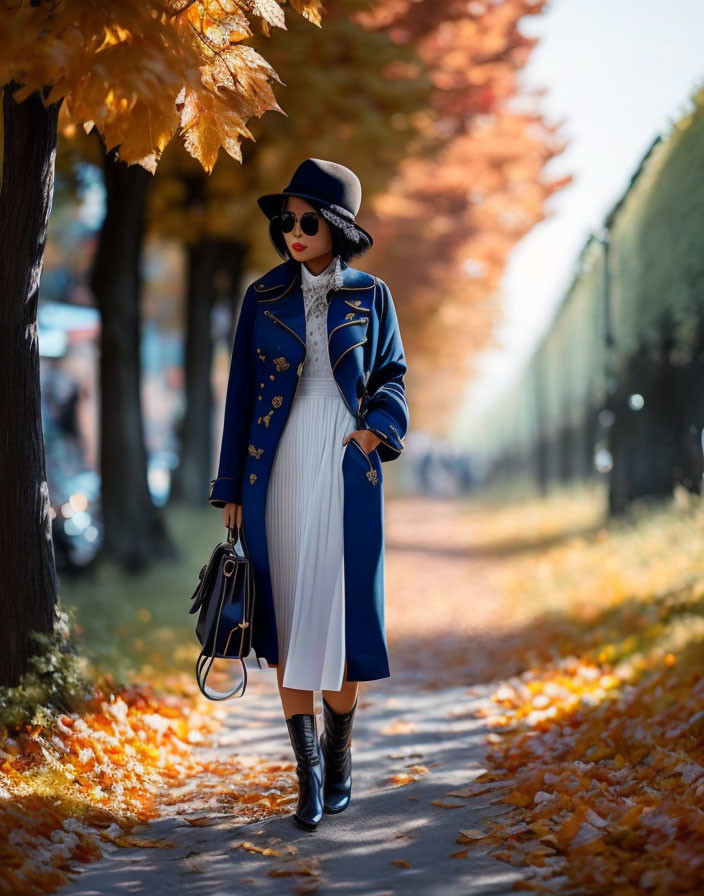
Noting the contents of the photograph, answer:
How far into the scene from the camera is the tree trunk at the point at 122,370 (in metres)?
10.0

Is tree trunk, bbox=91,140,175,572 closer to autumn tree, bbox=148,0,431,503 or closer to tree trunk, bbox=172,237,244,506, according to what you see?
autumn tree, bbox=148,0,431,503

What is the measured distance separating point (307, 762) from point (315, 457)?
1129 millimetres

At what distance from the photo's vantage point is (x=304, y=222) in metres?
4.14

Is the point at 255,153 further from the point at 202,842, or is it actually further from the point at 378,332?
the point at 202,842

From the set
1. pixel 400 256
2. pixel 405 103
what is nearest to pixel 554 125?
pixel 400 256

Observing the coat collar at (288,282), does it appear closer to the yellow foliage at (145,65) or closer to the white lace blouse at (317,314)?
the white lace blouse at (317,314)

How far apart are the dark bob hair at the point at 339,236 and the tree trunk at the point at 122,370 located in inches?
235

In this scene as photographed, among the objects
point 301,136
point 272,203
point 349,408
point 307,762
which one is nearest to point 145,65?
point 272,203

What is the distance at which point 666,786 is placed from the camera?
13.3ft

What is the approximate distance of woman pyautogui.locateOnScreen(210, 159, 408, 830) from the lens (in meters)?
4.04

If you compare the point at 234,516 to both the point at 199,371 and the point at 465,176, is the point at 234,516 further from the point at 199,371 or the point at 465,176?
the point at 465,176

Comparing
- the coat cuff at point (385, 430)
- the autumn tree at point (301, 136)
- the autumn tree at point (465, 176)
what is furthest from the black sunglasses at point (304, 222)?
the autumn tree at point (465, 176)

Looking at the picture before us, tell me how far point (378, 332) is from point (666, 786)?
6.55ft

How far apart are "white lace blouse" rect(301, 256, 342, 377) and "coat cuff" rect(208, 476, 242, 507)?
0.49 m
